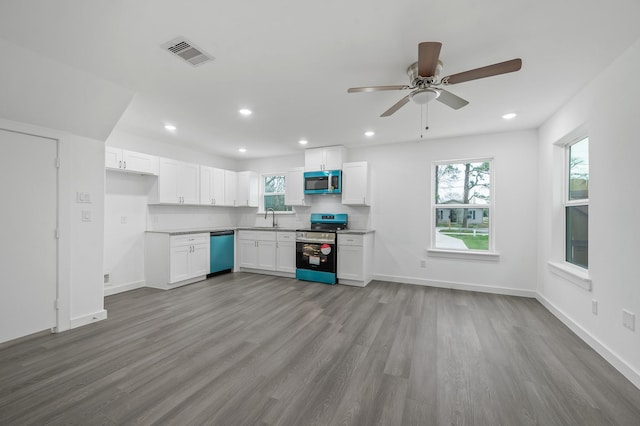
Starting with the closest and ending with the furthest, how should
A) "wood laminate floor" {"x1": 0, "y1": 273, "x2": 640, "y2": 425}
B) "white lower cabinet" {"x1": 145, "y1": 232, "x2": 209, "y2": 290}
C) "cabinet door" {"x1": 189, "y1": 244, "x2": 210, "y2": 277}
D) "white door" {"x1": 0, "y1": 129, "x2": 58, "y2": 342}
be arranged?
1. "wood laminate floor" {"x1": 0, "y1": 273, "x2": 640, "y2": 425}
2. "white door" {"x1": 0, "y1": 129, "x2": 58, "y2": 342}
3. "white lower cabinet" {"x1": 145, "y1": 232, "x2": 209, "y2": 290}
4. "cabinet door" {"x1": 189, "y1": 244, "x2": 210, "y2": 277}

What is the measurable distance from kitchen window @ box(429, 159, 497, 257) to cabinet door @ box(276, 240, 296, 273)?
254cm

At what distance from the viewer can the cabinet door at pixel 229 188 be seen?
5802 mm

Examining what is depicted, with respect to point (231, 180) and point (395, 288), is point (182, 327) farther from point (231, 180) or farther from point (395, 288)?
point (231, 180)

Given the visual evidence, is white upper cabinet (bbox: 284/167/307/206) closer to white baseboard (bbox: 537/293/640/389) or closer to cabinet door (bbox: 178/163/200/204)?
cabinet door (bbox: 178/163/200/204)

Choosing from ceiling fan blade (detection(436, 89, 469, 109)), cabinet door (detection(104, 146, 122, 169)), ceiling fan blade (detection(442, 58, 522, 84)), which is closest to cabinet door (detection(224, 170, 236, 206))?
cabinet door (detection(104, 146, 122, 169))

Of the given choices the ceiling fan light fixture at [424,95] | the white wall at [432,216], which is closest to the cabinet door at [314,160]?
the white wall at [432,216]

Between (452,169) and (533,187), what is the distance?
1.17 m

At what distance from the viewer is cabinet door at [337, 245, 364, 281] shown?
4.58 meters

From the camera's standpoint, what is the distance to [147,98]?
3045 millimetres

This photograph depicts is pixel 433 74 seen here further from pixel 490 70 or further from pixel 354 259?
pixel 354 259

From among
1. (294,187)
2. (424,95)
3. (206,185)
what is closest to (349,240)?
(294,187)

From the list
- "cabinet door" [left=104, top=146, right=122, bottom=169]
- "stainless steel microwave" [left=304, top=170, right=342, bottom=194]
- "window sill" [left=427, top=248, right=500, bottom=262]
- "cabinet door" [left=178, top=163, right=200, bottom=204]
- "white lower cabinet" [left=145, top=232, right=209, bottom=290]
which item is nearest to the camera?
"cabinet door" [left=104, top=146, right=122, bottom=169]

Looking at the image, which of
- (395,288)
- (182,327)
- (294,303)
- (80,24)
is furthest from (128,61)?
(395,288)

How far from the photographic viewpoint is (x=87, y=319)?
9.87 feet
